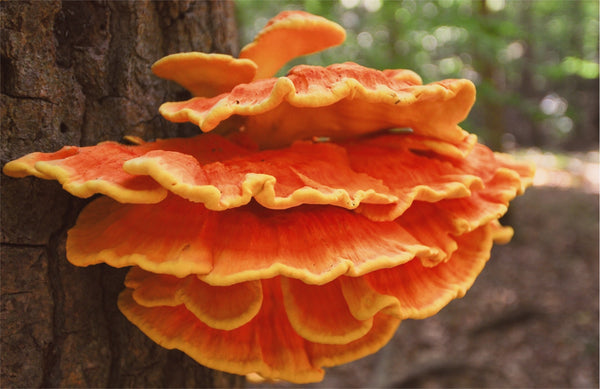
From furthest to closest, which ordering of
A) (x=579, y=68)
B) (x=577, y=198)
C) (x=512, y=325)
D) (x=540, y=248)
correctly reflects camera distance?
(x=577, y=198) < (x=540, y=248) < (x=512, y=325) < (x=579, y=68)

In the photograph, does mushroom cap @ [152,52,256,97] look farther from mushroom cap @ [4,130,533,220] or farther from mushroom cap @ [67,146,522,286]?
mushroom cap @ [67,146,522,286]

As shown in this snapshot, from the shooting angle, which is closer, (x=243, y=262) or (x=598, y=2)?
(x=243, y=262)

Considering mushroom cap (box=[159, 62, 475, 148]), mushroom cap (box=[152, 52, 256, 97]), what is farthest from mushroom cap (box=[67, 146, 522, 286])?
mushroom cap (box=[152, 52, 256, 97])

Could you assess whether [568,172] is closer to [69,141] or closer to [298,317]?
[298,317]

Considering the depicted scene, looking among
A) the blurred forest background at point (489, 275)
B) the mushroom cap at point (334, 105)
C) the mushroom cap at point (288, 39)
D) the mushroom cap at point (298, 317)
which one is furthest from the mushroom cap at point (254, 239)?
the blurred forest background at point (489, 275)

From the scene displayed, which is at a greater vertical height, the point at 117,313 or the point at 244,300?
the point at 244,300

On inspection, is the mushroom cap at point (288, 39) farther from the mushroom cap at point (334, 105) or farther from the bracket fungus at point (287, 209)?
the mushroom cap at point (334, 105)

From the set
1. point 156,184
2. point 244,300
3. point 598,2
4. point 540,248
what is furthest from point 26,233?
point 598,2

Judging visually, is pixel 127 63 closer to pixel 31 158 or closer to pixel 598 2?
pixel 31 158
